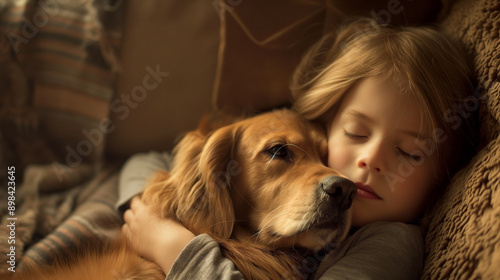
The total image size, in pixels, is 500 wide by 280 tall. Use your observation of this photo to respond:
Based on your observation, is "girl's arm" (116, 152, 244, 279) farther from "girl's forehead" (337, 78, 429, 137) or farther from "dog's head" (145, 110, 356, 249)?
"girl's forehead" (337, 78, 429, 137)

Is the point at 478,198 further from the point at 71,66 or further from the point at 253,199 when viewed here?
the point at 71,66

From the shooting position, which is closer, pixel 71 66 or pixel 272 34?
pixel 272 34

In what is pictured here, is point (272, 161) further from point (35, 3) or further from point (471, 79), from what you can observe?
point (35, 3)

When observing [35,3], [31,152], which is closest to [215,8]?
[35,3]

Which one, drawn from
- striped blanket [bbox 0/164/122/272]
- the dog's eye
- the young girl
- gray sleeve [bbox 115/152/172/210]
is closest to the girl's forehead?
the young girl

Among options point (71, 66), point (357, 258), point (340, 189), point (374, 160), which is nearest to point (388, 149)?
point (374, 160)

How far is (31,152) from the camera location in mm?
1767

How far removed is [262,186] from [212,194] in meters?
0.16

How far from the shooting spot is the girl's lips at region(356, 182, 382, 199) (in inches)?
46.7

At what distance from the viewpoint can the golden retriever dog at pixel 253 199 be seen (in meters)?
1.08

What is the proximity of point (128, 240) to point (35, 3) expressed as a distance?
1232 millimetres

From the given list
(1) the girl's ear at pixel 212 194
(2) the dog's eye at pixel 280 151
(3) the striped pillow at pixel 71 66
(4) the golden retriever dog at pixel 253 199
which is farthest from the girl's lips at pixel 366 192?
(3) the striped pillow at pixel 71 66

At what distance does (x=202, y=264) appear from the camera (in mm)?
1044

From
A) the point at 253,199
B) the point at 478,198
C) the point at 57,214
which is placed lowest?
the point at 57,214
